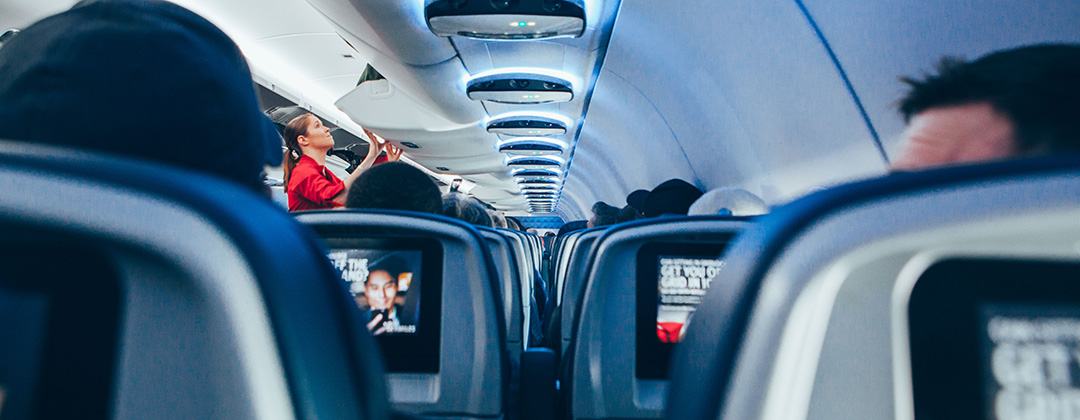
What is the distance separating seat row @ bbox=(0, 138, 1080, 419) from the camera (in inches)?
16.4

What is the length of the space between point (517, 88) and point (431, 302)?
5.21m

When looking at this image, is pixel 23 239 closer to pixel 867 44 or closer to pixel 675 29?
pixel 867 44

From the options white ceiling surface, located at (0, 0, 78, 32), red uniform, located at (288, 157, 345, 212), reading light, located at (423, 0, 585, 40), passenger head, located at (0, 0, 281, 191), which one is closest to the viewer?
passenger head, located at (0, 0, 281, 191)

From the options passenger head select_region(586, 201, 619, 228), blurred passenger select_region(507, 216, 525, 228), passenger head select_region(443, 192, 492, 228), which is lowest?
passenger head select_region(443, 192, 492, 228)

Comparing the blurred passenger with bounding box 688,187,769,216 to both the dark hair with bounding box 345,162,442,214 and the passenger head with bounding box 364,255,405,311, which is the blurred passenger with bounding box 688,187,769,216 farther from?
the passenger head with bounding box 364,255,405,311

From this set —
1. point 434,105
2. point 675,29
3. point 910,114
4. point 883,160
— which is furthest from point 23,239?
point 434,105

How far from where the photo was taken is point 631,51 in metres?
5.93

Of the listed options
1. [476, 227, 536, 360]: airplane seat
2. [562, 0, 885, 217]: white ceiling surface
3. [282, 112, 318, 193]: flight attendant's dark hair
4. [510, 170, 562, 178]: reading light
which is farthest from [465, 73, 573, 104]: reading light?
[510, 170, 562, 178]: reading light

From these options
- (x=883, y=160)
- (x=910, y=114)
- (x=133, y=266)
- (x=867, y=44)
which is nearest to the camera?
(x=133, y=266)

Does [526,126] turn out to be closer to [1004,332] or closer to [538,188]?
[1004,332]

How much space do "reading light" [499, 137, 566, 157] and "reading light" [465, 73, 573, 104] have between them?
3.82m

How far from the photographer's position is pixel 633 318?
1932 mm

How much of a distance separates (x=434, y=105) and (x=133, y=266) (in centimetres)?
711

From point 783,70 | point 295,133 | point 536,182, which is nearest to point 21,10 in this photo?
point 295,133
